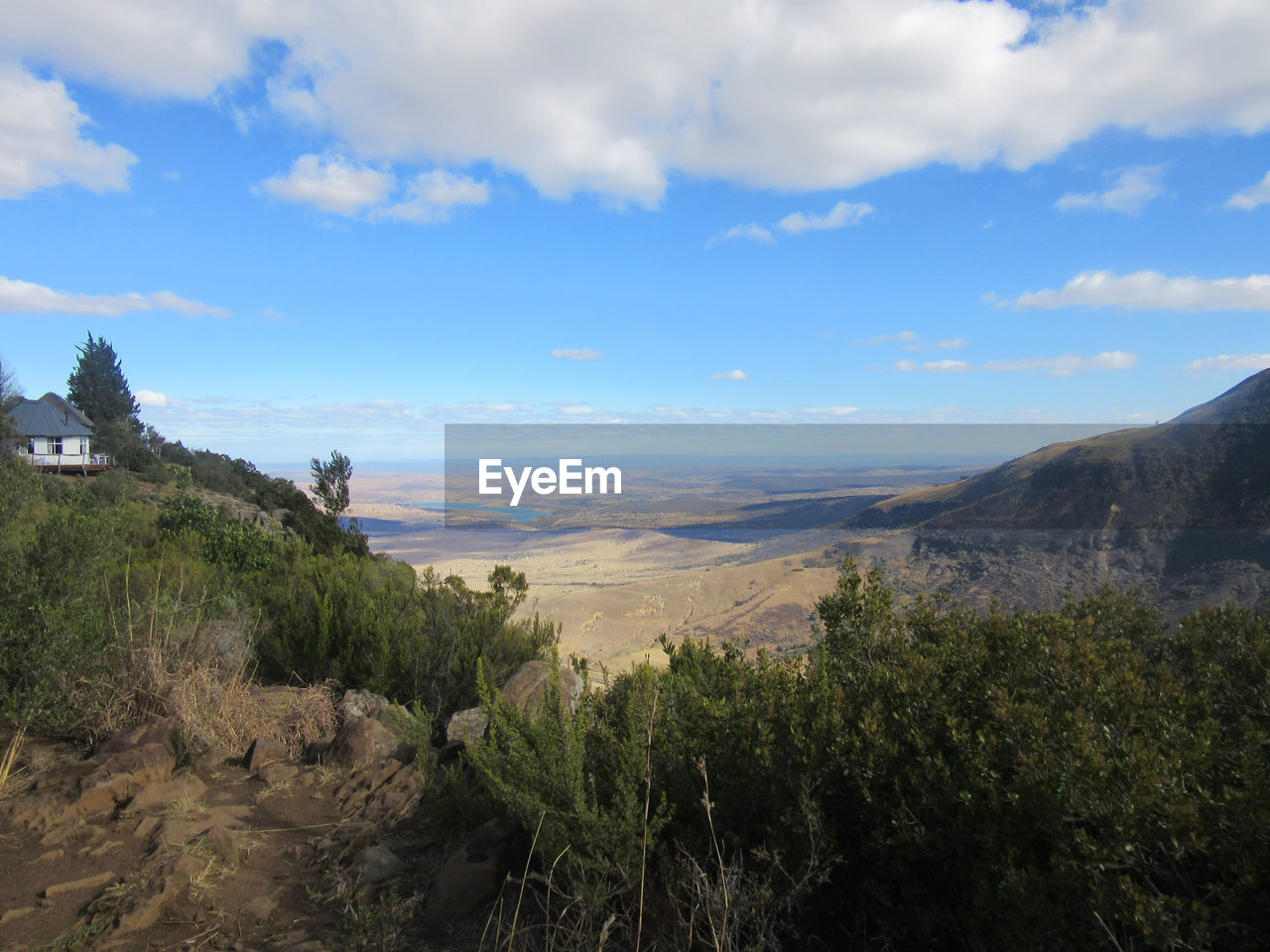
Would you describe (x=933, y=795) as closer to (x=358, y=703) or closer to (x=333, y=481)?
(x=358, y=703)

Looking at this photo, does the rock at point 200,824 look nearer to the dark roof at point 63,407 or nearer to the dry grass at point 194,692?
the dry grass at point 194,692

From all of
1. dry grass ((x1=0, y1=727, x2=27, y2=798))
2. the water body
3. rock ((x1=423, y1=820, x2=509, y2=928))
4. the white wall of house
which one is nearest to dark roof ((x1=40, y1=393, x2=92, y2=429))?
the white wall of house

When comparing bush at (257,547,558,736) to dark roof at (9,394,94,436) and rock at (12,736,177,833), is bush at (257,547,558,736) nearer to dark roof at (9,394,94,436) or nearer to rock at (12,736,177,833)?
rock at (12,736,177,833)

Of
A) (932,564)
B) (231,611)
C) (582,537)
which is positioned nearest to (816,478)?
(582,537)

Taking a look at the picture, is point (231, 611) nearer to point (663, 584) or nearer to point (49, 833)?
point (49, 833)

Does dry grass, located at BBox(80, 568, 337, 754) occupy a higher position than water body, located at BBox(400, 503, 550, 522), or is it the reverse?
dry grass, located at BBox(80, 568, 337, 754)
